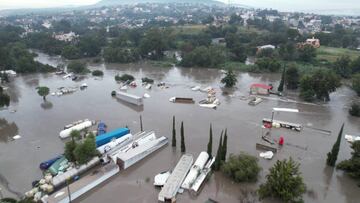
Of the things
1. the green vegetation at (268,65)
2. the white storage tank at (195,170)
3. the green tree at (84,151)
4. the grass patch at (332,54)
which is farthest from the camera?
the grass patch at (332,54)

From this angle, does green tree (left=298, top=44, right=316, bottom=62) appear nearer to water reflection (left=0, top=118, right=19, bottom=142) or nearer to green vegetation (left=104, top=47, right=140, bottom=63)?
green vegetation (left=104, top=47, right=140, bottom=63)

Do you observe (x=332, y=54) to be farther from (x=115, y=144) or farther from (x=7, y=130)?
(x=7, y=130)


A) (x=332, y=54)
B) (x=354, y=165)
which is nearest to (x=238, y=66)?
(x=332, y=54)

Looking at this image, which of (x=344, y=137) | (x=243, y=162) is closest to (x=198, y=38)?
(x=344, y=137)

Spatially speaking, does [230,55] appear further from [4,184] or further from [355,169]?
[4,184]

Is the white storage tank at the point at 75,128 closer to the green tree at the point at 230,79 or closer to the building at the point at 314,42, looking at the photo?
the green tree at the point at 230,79

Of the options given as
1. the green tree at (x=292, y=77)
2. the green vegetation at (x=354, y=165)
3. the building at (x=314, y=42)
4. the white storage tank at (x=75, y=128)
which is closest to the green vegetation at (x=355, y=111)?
the green tree at (x=292, y=77)
